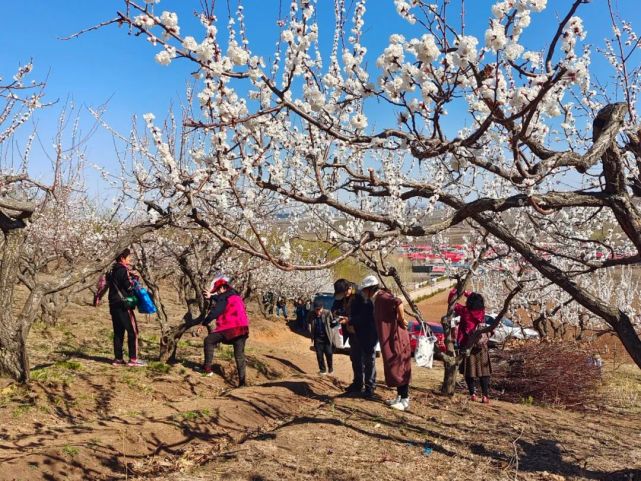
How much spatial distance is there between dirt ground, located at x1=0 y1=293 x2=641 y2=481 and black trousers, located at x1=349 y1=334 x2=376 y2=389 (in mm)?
398

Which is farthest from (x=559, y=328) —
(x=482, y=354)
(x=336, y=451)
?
(x=336, y=451)

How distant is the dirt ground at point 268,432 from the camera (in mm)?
4410

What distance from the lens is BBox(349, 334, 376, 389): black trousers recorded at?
711 cm

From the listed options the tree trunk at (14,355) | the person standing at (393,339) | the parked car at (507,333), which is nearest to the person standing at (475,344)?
the parked car at (507,333)

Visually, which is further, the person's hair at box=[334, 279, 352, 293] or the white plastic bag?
the person's hair at box=[334, 279, 352, 293]

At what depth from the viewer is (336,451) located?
16.0 feet

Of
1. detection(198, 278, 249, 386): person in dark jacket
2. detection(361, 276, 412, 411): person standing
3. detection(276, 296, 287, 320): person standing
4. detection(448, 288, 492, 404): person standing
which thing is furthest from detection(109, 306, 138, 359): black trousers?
detection(276, 296, 287, 320): person standing

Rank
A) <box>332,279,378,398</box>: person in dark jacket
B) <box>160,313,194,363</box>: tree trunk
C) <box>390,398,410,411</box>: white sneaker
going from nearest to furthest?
<box>390,398,410,411</box>: white sneaker < <box>332,279,378,398</box>: person in dark jacket < <box>160,313,194,363</box>: tree trunk

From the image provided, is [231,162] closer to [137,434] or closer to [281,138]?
[281,138]


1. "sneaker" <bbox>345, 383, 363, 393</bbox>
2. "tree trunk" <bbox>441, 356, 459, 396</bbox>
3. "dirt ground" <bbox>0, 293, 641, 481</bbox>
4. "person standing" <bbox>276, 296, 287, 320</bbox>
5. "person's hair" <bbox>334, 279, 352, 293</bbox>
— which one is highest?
"person standing" <bbox>276, 296, 287, 320</bbox>

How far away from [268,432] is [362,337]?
2.05m

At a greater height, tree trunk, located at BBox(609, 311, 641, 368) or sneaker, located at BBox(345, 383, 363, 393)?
tree trunk, located at BBox(609, 311, 641, 368)

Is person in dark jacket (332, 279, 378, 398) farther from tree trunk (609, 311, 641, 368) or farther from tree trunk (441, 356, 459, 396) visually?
tree trunk (609, 311, 641, 368)

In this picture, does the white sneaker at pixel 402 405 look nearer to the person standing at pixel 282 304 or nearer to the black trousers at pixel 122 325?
the black trousers at pixel 122 325
